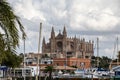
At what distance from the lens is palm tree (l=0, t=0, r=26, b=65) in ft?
40.2

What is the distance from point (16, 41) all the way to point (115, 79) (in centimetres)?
5255

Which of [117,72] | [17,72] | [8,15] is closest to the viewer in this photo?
[8,15]

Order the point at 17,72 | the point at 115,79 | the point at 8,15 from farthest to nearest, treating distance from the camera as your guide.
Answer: the point at 17,72
the point at 115,79
the point at 8,15

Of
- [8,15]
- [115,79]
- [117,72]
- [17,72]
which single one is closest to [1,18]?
[8,15]

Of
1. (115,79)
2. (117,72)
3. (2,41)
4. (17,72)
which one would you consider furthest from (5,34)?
(17,72)

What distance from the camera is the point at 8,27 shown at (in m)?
12.3

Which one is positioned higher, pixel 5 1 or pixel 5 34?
pixel 5 1

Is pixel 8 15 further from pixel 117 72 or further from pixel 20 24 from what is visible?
pixel 117 72

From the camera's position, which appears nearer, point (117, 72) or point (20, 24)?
point (20, 24)

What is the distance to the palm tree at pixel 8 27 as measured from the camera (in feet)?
40.2

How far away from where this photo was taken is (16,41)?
1252 cm

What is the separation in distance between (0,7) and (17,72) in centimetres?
10956

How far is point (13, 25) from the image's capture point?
12.3 meters

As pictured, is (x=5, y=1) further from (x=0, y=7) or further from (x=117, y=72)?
(x=117, y=72)
